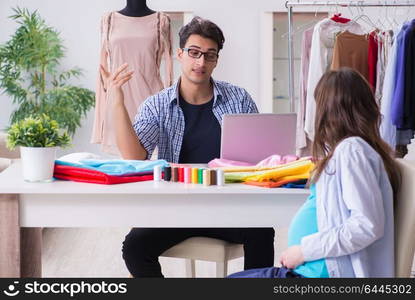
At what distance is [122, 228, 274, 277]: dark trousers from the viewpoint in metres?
2.67

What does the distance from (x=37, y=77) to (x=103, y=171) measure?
375 cm

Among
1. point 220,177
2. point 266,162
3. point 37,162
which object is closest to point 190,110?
point 266,162

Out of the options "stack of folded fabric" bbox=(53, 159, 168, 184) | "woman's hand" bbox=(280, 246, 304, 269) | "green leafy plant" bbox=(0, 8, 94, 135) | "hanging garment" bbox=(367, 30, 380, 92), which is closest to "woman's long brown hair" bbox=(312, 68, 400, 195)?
"woman's hand" bbox=(280, 246, 304, 269)

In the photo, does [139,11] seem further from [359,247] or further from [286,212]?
[359,247]

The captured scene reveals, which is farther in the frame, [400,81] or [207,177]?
[400,81]

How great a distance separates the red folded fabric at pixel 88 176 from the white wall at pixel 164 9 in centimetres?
385

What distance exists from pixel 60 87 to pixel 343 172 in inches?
173

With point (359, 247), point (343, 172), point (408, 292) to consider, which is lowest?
point (408, 292)

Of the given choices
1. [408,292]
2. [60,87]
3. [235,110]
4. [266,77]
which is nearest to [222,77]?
[266,77]

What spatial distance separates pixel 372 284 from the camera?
6.27 ft

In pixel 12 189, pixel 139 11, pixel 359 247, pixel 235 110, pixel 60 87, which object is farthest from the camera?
pixel 60 87

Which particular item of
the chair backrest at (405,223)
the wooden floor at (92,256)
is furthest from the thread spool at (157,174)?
the wooden floor at (92,256)

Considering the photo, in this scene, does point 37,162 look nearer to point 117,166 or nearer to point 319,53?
point 117,166

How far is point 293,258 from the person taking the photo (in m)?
1.94
